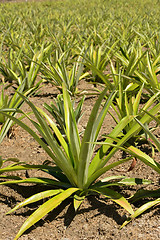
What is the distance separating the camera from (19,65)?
308cm

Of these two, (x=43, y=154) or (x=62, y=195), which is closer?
(x=62, y=195)

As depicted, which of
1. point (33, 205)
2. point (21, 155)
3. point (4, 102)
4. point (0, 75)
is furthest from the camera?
point (0, 75)

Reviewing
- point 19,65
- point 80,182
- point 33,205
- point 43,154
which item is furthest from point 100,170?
point 19,65

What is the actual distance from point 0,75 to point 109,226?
2.57m

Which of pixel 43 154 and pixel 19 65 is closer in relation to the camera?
pixel 43 154

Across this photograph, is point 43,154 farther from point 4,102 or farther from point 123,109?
point 123,109

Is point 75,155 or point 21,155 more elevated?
point 21,155

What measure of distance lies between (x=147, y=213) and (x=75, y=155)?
43 cm

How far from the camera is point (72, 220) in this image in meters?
1.31

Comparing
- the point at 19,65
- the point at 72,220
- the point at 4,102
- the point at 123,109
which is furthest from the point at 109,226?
the point at 19,65

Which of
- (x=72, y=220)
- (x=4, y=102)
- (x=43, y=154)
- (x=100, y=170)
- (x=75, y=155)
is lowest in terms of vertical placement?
(x=72, y=220)

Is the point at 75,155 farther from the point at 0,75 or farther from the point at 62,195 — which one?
the point at 0,75

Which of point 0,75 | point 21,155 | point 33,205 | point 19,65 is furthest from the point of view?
point 0,75

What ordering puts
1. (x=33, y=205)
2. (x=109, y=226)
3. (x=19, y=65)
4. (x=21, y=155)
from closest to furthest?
1. (x=109, y=226)
2. (x=33, y=205)
3. (x=21, y=155)
4. (x=19, y=65)
